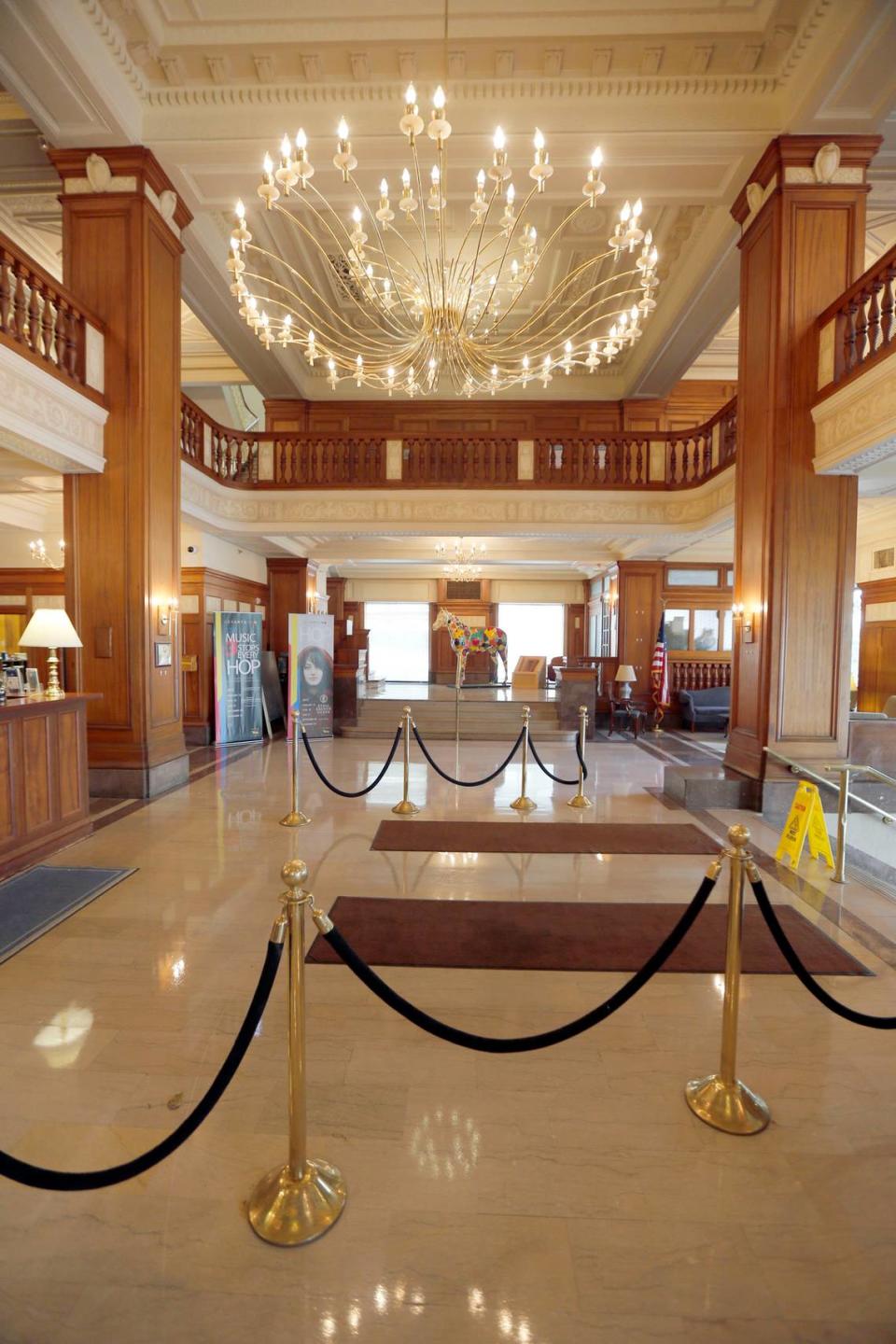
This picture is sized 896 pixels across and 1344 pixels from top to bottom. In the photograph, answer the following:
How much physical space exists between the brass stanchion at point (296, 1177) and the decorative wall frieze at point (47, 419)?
4923 mm

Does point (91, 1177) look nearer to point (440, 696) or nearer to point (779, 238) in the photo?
point (779, 238)

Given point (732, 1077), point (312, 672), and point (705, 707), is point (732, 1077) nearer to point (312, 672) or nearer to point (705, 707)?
point (312, 672)

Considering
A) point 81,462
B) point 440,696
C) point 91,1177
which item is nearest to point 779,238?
point 81,462

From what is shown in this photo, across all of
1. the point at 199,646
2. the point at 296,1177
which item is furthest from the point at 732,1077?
the point at 199,646

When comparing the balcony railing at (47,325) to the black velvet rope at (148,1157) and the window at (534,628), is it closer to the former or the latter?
the black velvet rope at (148,1157)

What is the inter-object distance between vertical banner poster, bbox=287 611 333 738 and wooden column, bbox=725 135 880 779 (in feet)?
21.7

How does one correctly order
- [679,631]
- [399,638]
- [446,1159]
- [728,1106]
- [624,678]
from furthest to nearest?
[399,638] < [679,631] < [624,678] < [728,1106] < [446,1159]

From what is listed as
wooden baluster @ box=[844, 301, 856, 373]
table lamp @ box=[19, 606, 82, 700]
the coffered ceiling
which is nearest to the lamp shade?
table lamp @ box=[19, 606, 82, 700]

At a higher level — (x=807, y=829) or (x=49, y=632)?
(x=49, y=632)

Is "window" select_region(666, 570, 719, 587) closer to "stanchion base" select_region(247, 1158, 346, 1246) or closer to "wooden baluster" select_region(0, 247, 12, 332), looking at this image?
"wooden baluster" select_region(0, 247, 12, 332)

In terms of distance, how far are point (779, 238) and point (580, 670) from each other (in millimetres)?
6804

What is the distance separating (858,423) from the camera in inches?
203

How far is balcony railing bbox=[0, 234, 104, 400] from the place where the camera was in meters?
5.00

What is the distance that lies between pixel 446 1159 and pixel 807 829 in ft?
11.9
